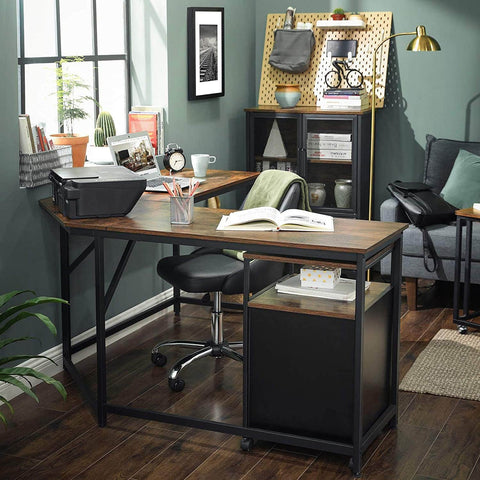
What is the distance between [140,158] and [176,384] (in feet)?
4.25

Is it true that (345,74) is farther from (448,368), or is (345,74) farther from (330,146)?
(448,368)

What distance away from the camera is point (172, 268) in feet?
12.9

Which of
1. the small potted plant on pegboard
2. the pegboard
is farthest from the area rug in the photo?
the small potted plant on pegboard

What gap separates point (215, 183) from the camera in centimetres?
457

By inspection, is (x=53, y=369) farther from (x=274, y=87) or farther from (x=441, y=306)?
(x=274, y=87)

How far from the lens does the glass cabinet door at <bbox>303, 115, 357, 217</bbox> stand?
5.74 metres

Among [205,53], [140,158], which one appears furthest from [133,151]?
[205,53]

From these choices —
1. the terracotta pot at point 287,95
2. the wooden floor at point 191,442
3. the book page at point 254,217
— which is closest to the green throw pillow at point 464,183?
the terracotta pot at point 287,95

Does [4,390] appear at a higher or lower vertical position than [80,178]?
lower

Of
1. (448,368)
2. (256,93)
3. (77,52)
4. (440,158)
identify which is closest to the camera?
(448,368)

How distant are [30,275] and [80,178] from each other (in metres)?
0.62

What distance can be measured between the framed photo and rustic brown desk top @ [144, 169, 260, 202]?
66cm

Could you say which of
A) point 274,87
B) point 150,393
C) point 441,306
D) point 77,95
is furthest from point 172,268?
point 274,87

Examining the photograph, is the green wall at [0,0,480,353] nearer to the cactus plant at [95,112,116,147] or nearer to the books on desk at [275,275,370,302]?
the cactus plant at [95,112,116,147]
